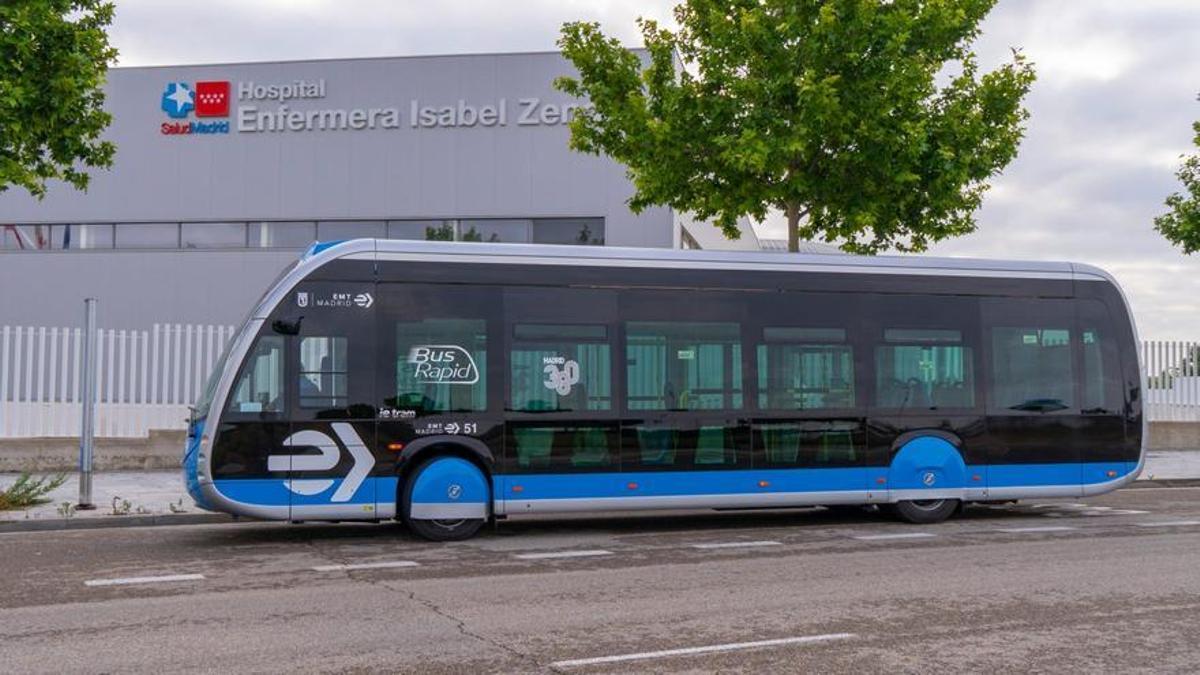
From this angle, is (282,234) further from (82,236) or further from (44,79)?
(44,79)

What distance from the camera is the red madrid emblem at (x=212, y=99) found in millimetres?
30141

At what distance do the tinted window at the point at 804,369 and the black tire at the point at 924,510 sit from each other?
1.43m

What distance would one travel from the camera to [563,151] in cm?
2875

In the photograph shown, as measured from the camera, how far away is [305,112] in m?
29.9

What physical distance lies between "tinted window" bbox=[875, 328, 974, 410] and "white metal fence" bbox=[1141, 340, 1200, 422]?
11.7 meters

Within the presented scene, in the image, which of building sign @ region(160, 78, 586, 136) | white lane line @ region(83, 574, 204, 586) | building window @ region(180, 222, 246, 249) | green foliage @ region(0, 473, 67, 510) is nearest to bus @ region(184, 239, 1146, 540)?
white lane line @ region(83, 574, 204, 586)

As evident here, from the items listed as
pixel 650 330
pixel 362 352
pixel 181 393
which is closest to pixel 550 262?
pixel 650 330

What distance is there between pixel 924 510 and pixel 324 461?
6832 millimetres

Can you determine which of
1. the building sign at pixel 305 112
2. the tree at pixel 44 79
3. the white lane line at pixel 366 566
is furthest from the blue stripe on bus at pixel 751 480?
the building sign at pixel 305 112

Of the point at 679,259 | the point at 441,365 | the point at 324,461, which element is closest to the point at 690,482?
the point at 679,259

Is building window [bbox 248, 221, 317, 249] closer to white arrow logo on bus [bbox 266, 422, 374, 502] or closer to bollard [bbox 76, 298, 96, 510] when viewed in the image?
bollard [bbox 76, 298, 96, 510]

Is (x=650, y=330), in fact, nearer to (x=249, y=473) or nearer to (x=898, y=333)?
(x=898, y=333)

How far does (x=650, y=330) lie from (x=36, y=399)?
11.5 m

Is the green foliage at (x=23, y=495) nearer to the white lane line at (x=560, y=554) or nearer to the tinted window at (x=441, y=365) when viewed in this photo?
the tinted window at (x=441, y=365)
